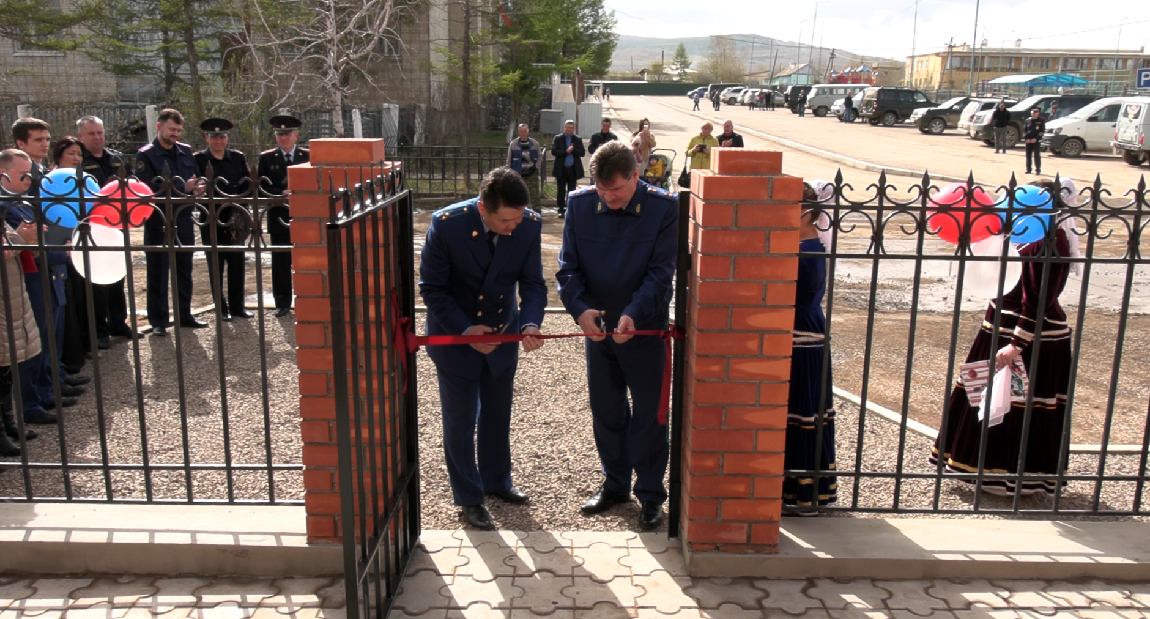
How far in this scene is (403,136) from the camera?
26109mm

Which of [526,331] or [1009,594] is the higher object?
[526,331]

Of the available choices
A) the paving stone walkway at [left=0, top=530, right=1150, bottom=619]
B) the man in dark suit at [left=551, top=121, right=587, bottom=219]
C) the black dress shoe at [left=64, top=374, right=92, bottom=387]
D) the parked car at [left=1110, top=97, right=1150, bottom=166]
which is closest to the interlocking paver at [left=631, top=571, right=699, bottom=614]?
the paving stone walkway at [left=0, top=530, right=1150, bottom=619]

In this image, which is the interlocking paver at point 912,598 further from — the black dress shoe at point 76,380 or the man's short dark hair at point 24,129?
the man's short dark hair at point 24,129

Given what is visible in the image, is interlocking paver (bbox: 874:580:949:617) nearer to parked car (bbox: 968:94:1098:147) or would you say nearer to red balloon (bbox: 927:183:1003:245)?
red balloon (bbox: 927:183:1003:245)

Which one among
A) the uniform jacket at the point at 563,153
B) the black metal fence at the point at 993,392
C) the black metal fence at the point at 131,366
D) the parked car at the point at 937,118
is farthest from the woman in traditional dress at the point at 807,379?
the parked car at the point at 937,118

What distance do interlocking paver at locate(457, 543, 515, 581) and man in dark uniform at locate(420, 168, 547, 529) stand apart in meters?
0.21

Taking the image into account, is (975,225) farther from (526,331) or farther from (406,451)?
(406,451)

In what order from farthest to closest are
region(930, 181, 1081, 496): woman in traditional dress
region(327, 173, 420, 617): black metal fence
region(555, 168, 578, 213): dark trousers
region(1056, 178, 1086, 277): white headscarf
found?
region(555, 168, 578, 213): dark trousers, region(930, 181, 1081, 496): woman in traditional dress, region(1056, 178, 1086, 277): white headscarf, region(327, 173, 420, 617): black metal fence

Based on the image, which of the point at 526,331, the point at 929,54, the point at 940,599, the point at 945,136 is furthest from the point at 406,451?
the point at 929,54

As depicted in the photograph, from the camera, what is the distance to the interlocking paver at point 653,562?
11.8ft

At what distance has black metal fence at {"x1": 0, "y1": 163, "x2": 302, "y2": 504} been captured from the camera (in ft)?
12.1

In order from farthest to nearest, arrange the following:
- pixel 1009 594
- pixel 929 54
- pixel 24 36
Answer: pixel 929 54 → pixel 24 36 → pixel 1009 594

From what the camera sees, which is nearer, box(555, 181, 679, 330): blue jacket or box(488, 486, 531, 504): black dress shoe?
box(555, 181, 679, 330): blue jacket

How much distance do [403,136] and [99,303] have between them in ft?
65.0
